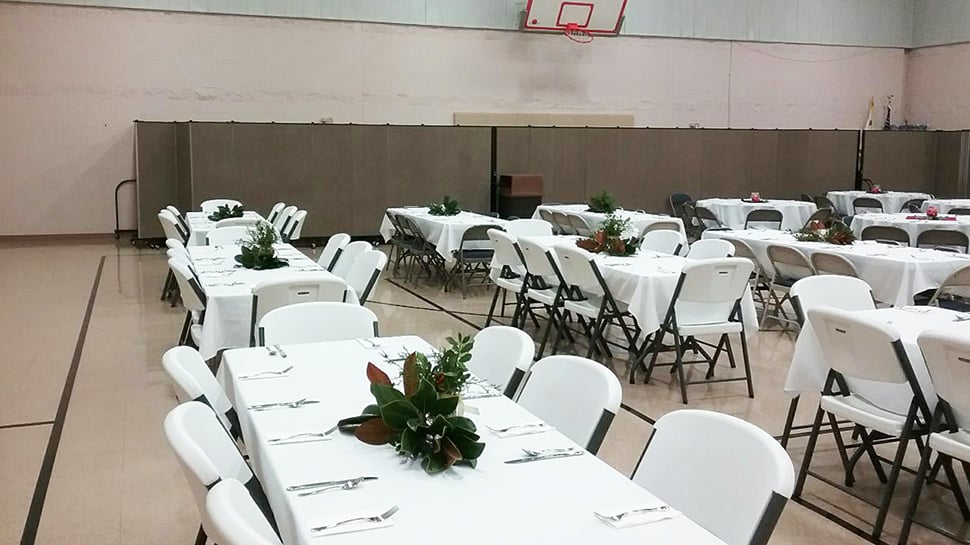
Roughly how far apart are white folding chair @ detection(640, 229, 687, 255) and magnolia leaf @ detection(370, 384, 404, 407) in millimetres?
5529

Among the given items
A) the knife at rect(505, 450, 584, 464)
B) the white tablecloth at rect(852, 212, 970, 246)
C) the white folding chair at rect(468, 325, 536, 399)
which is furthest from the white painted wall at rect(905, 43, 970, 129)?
the knife at rect(505, 450, 584, 464)

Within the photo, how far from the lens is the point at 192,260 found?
21.0ft

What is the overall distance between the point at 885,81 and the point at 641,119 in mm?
6197

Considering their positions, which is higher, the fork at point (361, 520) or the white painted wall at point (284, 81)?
the white painted wall at point (284, 81)

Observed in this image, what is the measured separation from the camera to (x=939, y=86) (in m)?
18.9

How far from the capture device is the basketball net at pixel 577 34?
16.7 m

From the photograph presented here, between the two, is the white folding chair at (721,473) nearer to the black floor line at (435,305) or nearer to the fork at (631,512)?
the fork at (631,512)

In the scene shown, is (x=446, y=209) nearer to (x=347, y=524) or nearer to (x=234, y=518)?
(x=347, y=524)

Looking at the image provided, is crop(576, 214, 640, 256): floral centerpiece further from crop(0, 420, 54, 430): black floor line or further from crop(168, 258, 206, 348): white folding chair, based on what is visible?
crop(0, 420, 54, 430): black floor line

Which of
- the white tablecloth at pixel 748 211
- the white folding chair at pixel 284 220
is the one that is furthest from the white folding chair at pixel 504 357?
the white tablecloth at pixel 748 211

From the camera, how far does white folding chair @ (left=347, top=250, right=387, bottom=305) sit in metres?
5.82

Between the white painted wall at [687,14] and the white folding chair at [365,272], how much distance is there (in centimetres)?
1025

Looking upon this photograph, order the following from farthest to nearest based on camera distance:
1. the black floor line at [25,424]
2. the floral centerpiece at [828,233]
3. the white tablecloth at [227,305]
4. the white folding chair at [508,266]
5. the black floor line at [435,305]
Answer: the black floor line at [435,305], the floral centerpiece at [828,233], the white folding chair at [508,266], the black floor line at [25,424], the white tablecloth at [227,305]

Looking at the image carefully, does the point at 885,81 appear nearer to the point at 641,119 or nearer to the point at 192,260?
the point at 641,119
